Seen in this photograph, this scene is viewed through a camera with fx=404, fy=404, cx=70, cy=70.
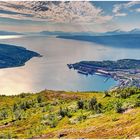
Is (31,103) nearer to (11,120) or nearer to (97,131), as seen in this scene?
(11,120)

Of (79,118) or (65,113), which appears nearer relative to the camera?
(79,118)

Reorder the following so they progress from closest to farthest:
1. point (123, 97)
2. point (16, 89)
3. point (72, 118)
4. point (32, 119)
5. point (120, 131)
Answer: point (120, 131) < point (72, 118) < point (123, 97) < point (32, 119) < point (16, 89)

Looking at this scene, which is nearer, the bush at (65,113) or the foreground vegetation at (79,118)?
the foreground vegetation at (79,118)

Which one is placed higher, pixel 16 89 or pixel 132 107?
pixel 132 107

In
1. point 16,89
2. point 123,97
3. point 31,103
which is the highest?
point 123,97

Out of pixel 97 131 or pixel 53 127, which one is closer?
pixel 97 131

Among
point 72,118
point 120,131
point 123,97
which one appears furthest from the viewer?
point 123,97

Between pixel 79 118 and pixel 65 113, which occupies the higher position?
pixel 79 118

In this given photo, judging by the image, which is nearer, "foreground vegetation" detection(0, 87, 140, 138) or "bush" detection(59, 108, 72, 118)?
"foreground vegetation" detection(0, 87, 140, 138)

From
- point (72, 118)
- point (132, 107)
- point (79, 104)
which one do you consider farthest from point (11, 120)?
point (132, 107)
